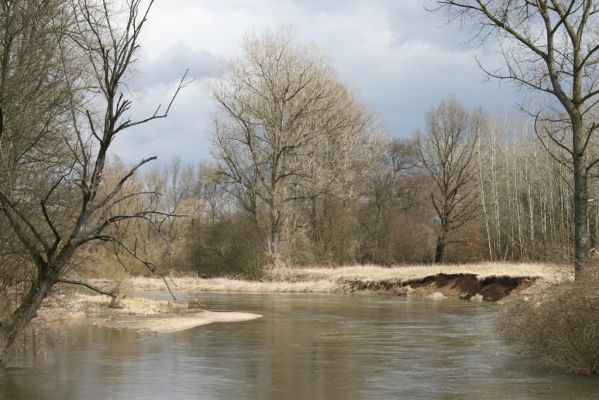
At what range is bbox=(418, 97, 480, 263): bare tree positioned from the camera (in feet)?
182

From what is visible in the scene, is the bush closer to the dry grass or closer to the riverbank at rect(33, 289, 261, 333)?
the riverbank at rect(33, 289, 261, 333)

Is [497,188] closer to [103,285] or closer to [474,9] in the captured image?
[103,285]

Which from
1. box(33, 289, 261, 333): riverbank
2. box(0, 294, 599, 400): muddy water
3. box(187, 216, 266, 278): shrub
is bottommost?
box(0, 294, 599, 400): muddy water

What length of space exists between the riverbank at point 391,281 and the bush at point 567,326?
54.5ft

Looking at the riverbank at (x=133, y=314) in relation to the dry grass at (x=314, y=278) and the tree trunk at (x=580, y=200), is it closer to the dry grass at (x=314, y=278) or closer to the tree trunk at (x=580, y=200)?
the dry grass at (x=314, y=278)

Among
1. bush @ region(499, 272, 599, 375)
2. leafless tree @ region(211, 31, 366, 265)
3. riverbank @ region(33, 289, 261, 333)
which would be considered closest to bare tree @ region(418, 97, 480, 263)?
leafless tree @ region(211, 31, 366, 265)

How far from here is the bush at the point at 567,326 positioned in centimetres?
1189

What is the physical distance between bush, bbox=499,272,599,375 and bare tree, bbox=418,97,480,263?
42.4 m

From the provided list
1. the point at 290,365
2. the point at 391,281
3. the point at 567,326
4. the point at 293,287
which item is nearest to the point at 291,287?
the point at 293,287

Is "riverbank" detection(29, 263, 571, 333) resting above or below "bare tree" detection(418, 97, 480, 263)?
below

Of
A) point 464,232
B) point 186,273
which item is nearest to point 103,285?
point 186,273

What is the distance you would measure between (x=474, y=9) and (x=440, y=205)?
43.1 metres

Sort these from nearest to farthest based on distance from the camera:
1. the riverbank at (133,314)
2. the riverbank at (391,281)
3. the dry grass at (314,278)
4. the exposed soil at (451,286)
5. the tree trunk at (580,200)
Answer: the tree trunk at (580,200)
the riverbank at (133,314)
the exposed soil at (451,286)
the riverbank at (391,281)
the dry grass at (314,278)

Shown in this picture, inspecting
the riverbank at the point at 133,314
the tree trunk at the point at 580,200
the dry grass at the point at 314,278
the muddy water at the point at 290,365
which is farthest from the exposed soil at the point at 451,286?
the tree trunk at the point at 580,200
